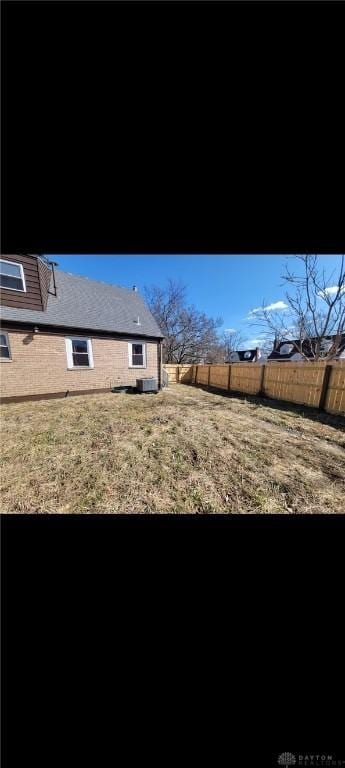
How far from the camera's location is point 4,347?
636 cm

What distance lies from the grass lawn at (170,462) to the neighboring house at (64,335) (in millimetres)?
1746

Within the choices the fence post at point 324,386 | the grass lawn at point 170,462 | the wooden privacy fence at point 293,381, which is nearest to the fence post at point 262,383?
the wooden privacy fence at point 293,381

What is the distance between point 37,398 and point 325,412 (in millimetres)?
8057

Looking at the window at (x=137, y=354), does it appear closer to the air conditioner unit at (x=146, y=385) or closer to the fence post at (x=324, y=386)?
the air conditioner unit at (x=146, y=385)

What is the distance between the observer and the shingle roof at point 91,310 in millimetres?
6965

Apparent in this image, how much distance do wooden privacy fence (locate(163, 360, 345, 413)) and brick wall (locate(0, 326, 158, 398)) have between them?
162 inches

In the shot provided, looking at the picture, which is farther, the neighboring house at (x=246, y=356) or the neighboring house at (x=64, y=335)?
the neighboring house at (x=246, y=356)

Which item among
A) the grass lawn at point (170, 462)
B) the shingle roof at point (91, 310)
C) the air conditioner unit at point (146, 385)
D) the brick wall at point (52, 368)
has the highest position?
the shingle roof at point (91, 310)

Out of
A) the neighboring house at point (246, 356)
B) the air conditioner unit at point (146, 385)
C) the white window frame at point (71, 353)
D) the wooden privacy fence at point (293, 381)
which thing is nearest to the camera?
the wooden privacy fence at point (293, 381)
